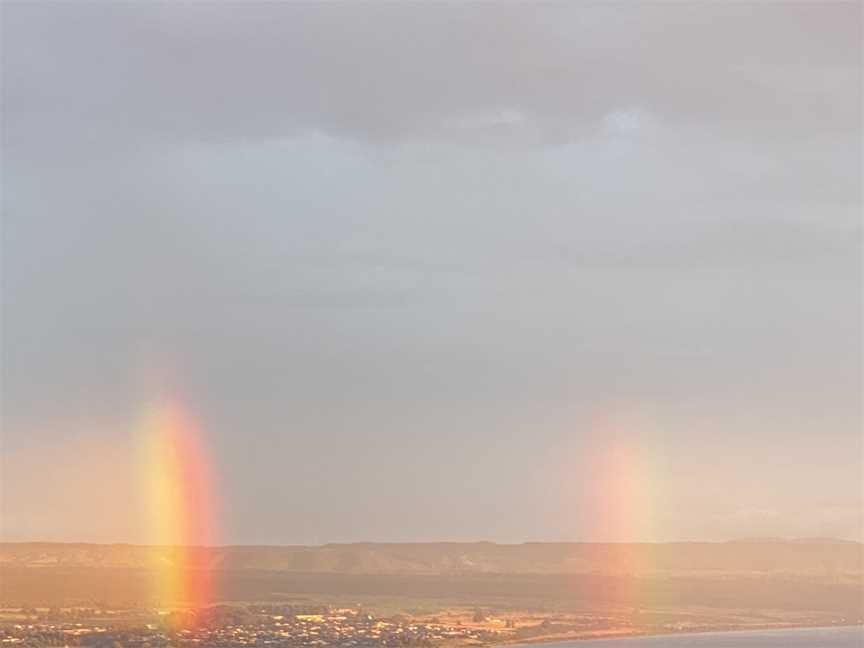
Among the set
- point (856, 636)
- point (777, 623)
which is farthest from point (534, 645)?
point (777, 623)

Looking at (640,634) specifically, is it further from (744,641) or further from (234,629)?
(234,629)

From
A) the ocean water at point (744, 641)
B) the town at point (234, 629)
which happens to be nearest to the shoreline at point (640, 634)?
the ocean water at point (744, 641)

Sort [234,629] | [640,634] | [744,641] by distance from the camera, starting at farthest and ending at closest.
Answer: [640,634] < [744,641] < [234,629]

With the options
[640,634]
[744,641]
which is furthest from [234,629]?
[744,641]

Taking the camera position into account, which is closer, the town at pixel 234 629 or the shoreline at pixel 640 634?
the town at pixel 234 629

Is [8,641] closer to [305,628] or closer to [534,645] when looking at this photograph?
[305,628]

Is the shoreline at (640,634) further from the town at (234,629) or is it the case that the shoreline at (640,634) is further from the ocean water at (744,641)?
the town at (234,629)

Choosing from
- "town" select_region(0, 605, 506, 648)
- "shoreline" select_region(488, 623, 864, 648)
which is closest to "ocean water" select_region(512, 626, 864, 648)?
"shoreline" select_region(488, 623, 864, 648)

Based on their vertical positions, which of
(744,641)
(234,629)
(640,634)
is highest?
(234,629)

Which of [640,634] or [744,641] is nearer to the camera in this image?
[744,641]
